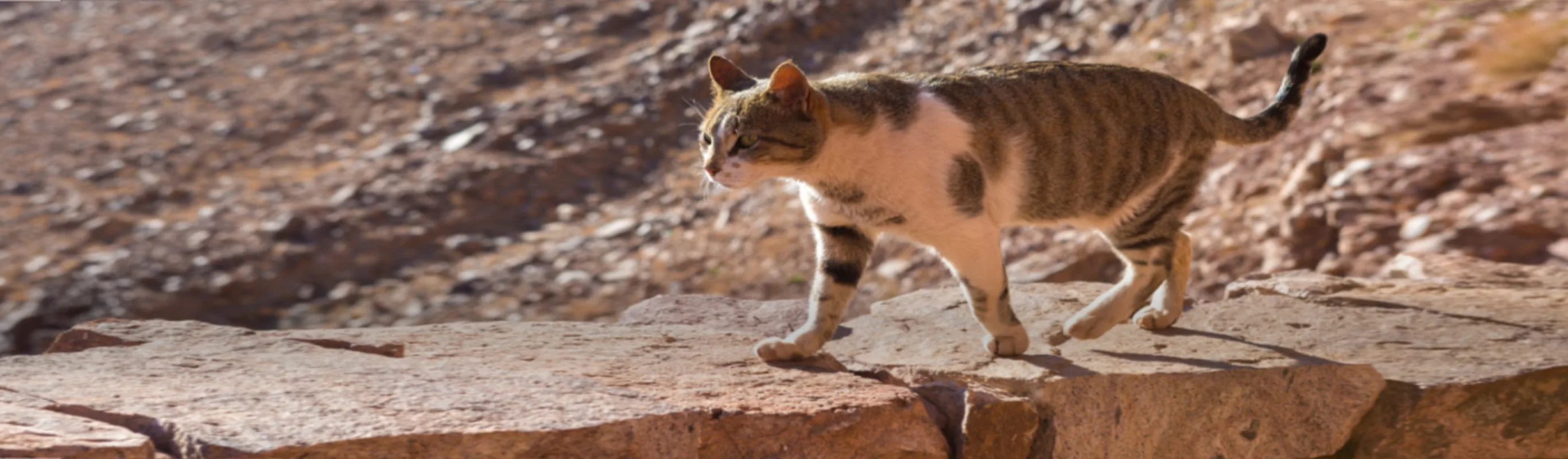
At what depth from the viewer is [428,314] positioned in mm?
6383

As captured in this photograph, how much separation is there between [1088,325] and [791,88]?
1.05 meters

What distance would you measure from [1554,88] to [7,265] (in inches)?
285

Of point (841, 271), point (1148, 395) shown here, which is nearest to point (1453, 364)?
point (1148, 395)

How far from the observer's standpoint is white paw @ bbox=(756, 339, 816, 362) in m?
3.21

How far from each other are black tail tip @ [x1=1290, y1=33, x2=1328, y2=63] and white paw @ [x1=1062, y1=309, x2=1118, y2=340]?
0.87 metres

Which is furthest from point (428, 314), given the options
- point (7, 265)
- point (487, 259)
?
point (7, 265)

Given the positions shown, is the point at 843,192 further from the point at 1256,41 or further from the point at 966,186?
the point at 1256,41

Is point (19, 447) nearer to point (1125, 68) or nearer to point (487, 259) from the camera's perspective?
point (1125, 68)

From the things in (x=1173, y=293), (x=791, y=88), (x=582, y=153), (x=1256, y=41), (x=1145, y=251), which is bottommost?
(x=582, y=153)

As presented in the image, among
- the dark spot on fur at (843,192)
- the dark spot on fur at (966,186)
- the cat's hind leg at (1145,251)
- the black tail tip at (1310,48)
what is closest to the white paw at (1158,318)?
the cat's hind leg at (1145,251)

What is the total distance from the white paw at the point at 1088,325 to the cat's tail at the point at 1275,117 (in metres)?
0.62

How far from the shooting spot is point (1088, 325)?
3.40 metres

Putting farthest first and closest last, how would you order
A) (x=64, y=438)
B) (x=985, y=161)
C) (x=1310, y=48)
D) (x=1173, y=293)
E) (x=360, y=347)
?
(x=1173, y=293) < (x=1310, y=48) < (x=360, y=347) < (x=985, y=161) < (x=64, y=438)

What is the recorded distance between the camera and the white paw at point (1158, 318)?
3.65m
